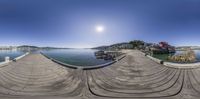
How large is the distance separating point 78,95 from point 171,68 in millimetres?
14030

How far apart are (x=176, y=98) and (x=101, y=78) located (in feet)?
24.4

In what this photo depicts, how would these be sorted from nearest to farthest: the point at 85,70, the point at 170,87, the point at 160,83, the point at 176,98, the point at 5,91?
the point at 176,98 → the point at 5,91 → the point at 170,87 → the point at 160,83 → the point at 85,70

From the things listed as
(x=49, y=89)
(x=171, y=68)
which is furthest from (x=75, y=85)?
(x=171, y=68)

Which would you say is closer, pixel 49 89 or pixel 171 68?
pixel 49 89

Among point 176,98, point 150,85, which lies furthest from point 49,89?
point 176,98

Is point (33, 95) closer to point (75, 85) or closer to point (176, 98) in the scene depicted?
point (75, 85)

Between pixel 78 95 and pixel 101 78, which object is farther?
pixel 101 78

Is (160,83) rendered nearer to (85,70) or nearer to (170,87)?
(170,87)

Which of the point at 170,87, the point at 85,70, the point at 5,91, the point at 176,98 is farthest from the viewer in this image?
the point at 85,70

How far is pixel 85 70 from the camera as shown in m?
18.9

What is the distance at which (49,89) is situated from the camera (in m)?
13.1

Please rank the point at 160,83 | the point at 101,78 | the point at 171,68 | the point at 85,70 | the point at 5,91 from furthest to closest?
the point at 171,68 → the point at 85,70 → the point at 101,78 → the point at 160,83 → the point at 5,91

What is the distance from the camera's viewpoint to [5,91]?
12.5 metres

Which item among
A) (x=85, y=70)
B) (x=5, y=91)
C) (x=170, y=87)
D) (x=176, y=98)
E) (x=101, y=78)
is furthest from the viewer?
(x=85, y=70)
